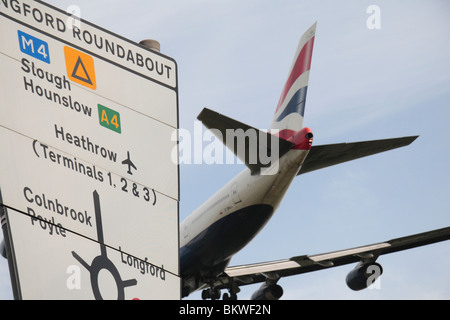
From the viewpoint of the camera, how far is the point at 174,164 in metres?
5.88

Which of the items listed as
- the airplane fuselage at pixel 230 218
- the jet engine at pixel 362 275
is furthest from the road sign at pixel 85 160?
the jet engine at pixel 362 275

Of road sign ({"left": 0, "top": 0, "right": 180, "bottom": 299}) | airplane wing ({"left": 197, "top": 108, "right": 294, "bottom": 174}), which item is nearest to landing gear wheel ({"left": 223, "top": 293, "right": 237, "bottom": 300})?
airplane wing ({"left": 197, "top": 108, "right": 294, "bottom": 174})

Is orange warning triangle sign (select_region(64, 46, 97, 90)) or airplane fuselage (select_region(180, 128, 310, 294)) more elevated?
airplane fuselage (select_region(180, 128, 310, 294))

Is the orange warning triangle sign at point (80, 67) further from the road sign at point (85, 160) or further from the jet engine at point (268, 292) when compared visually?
the jet engine at point (268, 292)

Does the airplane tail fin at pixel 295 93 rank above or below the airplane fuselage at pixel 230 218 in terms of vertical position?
above

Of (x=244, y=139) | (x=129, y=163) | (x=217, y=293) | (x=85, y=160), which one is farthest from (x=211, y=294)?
(x=85, y=160)

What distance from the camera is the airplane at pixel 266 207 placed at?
810 inches

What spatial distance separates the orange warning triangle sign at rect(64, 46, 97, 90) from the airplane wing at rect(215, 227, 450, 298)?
22.4 meters

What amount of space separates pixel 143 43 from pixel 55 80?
1131 millimetres

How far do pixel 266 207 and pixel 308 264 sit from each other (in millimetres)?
7596

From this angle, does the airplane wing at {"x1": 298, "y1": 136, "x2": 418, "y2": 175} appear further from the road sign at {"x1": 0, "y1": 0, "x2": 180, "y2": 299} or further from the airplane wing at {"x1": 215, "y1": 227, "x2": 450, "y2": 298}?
the road sign at {"x1": 0, "y1": 0, "x2": 180, "y2": 299}

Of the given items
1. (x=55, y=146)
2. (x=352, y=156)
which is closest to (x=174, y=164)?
(x=55, y=146)

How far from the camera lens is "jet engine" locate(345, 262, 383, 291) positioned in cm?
2753
